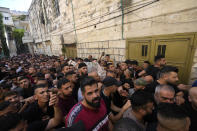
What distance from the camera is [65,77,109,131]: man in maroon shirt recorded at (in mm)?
1235

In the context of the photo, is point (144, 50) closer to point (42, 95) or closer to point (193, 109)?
point (193, 109)

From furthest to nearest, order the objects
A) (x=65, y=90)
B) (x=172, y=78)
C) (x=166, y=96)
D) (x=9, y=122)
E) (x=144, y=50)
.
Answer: (x=144, y=50), (x=172, y=78), (x=65, y=90), (x=166, y=96), (x=9, y=122)

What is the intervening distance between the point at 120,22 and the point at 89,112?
14.2 feet

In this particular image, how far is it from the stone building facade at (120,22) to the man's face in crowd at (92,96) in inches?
127

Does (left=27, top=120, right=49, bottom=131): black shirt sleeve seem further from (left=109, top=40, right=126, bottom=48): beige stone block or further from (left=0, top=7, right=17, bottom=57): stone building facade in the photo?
(left=0, top=7, right=17, bottom=57): stone building facade

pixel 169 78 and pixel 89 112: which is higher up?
pixel 169 78

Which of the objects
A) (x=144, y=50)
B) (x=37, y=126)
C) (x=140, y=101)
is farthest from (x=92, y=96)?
(x=144, y=50)

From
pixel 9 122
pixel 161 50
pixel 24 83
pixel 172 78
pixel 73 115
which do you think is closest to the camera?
pixel 9 122

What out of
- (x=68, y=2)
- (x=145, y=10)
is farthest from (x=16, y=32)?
(x=145, y=10)

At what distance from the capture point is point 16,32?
28.1 m

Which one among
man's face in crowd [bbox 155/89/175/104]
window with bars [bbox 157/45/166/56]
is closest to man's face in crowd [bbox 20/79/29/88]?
man's face in crowd [bbox 155/89/175/104]

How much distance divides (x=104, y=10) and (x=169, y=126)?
5.47 m

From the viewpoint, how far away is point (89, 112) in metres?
1.31

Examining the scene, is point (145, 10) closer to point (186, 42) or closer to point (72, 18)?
point (186, 42)
